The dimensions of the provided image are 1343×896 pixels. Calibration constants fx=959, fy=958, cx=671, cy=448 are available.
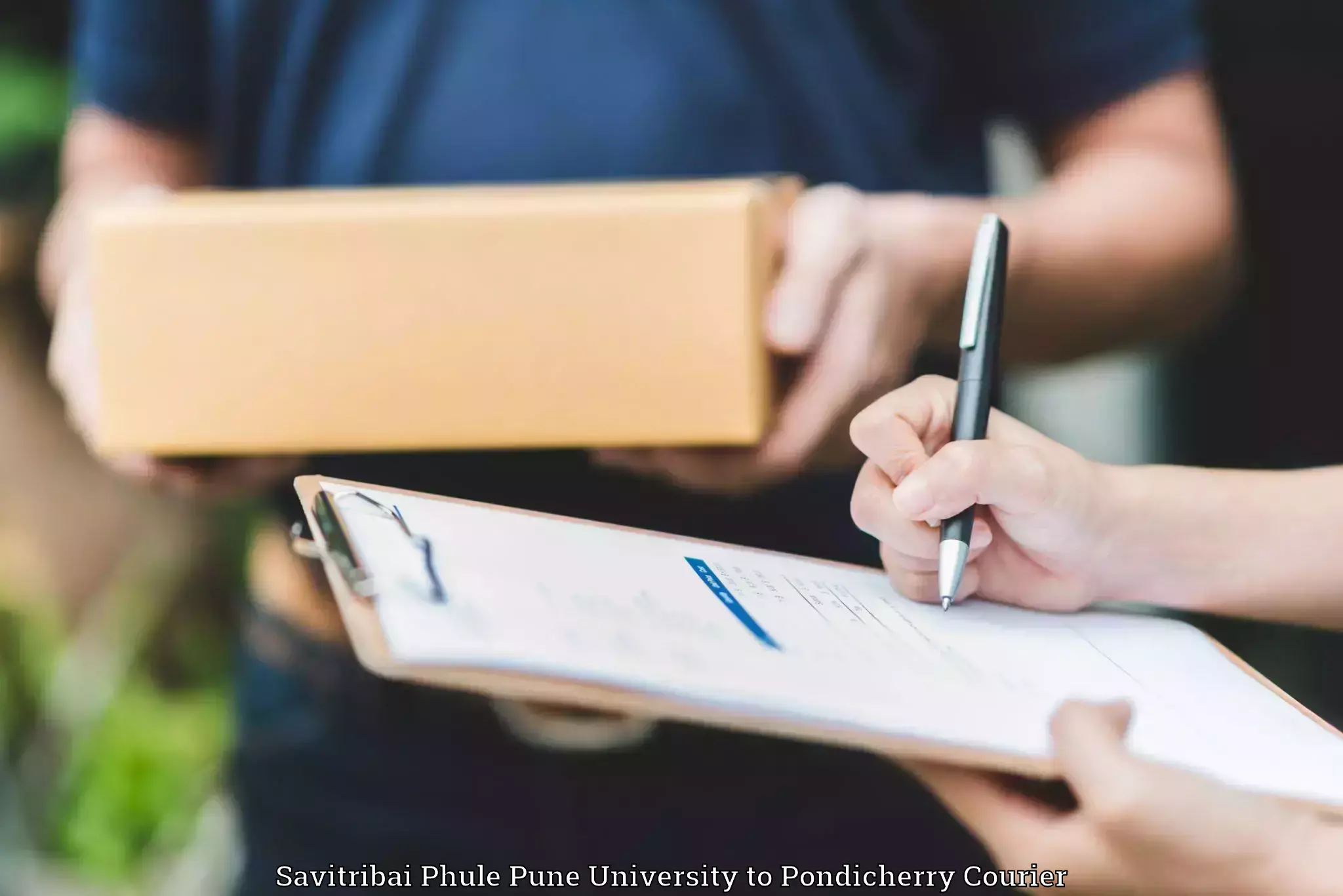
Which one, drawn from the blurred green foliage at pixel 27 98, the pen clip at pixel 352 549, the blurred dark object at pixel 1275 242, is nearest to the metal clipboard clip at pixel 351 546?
the pen clip at pixel 352 549

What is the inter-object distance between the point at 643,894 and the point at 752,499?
100mm

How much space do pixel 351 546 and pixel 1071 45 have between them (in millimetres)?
285

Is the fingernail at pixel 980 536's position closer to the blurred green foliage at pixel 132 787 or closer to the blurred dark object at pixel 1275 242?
the blurred dark object at pixel 1275 242

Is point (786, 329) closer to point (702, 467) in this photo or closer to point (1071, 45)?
point (702, 467)

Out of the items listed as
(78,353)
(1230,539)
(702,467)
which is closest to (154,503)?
(78,353)

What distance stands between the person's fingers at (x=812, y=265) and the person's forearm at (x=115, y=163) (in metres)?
0.24

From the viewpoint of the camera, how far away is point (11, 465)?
1.84 feet

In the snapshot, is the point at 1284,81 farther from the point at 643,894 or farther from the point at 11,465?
the point at 11,465

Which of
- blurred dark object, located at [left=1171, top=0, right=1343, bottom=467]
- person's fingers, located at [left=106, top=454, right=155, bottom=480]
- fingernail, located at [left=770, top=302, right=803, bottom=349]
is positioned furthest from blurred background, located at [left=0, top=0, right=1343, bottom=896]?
person's fingers, located at [left=106, top=454, right=155, bottom=480]

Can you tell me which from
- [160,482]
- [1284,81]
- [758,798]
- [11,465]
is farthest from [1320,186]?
[11,465]

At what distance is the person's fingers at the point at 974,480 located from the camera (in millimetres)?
165

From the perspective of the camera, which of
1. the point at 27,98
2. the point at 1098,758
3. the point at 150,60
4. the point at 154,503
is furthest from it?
the point at 154,503

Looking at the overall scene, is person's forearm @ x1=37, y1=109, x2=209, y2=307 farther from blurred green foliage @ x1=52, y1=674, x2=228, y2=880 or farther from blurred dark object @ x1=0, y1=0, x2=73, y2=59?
blurred green foliage @ x1=52, y1=674, x2=228, y2=880

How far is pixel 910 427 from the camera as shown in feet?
0.59
